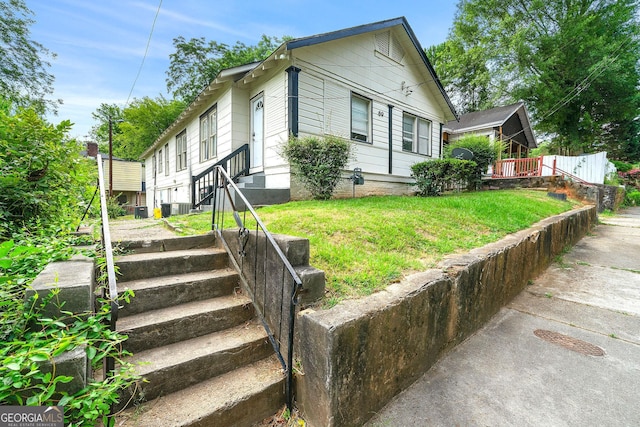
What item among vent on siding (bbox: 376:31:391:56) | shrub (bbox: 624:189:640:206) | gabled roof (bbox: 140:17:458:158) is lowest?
shrub (bbox: 624:189:640:206)

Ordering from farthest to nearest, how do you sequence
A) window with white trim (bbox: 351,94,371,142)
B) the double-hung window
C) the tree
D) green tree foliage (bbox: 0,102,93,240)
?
the tree < the double-hung window < window with white trim (bbox: 351,94,371,142) < green tree foliage (bbox: 0,102,93,240)

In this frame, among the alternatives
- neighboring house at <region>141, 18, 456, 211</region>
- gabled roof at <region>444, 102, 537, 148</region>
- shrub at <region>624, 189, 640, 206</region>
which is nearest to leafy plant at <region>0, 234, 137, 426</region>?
neighboring house at <region>141, 18, 456, 211</region>

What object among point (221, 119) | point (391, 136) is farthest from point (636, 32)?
point (221, 119)

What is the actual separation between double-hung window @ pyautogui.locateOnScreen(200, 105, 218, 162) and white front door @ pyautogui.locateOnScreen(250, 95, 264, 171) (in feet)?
5.45

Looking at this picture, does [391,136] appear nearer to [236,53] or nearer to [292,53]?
[292,53]

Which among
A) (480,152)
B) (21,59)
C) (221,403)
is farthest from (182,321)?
(21,59)

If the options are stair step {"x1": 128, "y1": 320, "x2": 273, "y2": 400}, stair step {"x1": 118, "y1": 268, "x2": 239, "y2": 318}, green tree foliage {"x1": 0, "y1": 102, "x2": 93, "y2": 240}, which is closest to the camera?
stair step {"x1": 128, "y1": 320, "x2": 273, "y2": 400}

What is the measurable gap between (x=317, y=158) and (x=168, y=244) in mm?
4173

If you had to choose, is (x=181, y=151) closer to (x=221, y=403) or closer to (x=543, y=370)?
(x=221, y=403)

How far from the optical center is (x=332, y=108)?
25.4 ft

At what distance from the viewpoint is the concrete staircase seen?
1643 mm

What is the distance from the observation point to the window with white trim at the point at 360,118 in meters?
8.42

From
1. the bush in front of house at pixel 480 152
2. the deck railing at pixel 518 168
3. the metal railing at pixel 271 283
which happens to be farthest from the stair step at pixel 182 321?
the deck railing at pixel 518 168

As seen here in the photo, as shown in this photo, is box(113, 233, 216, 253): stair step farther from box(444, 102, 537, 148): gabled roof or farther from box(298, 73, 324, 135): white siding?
box(444, 102, 537, 148): gabled roof
